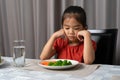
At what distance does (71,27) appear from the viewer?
4.86 ft

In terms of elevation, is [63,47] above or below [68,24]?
below

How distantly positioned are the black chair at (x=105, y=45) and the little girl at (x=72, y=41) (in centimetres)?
9

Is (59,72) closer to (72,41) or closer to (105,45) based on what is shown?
(72,41)

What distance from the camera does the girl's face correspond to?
1470 millimetres

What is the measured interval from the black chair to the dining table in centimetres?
34

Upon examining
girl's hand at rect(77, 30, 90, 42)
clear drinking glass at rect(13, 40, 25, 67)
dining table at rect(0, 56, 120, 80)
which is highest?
girl's hand at rect(77, 30, 90, 42)

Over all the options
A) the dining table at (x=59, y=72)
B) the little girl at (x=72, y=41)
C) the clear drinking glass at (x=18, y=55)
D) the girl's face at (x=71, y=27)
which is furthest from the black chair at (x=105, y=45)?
the clear drinking glass at (x=18, y=55)

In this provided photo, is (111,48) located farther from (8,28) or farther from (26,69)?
(8,28)

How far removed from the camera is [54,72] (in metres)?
1.17

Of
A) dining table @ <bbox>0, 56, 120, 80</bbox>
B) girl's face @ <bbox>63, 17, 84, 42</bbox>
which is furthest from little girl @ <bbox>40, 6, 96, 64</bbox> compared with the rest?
dining table @ <bbox>0, 56, 120, 80</bbox>

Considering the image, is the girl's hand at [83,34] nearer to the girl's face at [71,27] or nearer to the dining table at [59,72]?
the girl's face at [71,27]

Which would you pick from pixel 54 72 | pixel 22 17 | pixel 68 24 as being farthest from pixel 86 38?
pixel 22 17

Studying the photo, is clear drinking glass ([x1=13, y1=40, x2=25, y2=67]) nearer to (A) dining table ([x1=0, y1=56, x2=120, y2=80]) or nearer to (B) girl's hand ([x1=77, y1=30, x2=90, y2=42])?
(A) dining table ([x1=0, y1=56, x2=120, y2=80])

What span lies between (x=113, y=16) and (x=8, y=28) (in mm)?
1138
